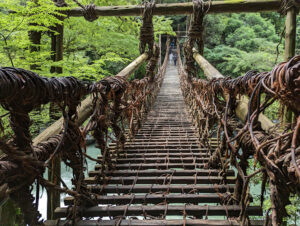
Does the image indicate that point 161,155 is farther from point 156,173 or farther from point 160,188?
point 160,188

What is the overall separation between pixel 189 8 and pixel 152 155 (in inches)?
102

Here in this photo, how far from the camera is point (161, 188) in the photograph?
155cm

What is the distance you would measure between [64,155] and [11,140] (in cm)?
32

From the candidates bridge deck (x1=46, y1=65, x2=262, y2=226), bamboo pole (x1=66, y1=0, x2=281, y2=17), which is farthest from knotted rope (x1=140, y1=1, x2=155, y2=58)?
bridge deck (x1=46, y1=65, x2=262, y2=226)

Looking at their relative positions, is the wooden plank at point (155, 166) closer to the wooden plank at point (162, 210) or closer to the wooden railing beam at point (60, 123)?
the wooden railing beam at point (60, 123)

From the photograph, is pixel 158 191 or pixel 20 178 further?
pixel 158 191

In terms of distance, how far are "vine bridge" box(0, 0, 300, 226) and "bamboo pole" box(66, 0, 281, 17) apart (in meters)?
0.33

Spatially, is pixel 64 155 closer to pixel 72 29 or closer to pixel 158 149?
pixel 158 149

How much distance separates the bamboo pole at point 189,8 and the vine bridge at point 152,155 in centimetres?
33

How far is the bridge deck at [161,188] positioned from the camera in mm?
1272

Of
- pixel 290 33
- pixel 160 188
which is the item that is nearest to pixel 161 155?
pixel 160 188

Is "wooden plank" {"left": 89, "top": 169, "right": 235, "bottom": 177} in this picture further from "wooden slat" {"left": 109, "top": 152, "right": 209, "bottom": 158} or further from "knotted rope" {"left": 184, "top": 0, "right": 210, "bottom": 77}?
"knotted rope" {"left": 184, "top": 0, "right": 210, "bottom": 77}

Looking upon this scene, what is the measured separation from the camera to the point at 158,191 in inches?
61.3

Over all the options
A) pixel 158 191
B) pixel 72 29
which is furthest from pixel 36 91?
pixel 72 29
